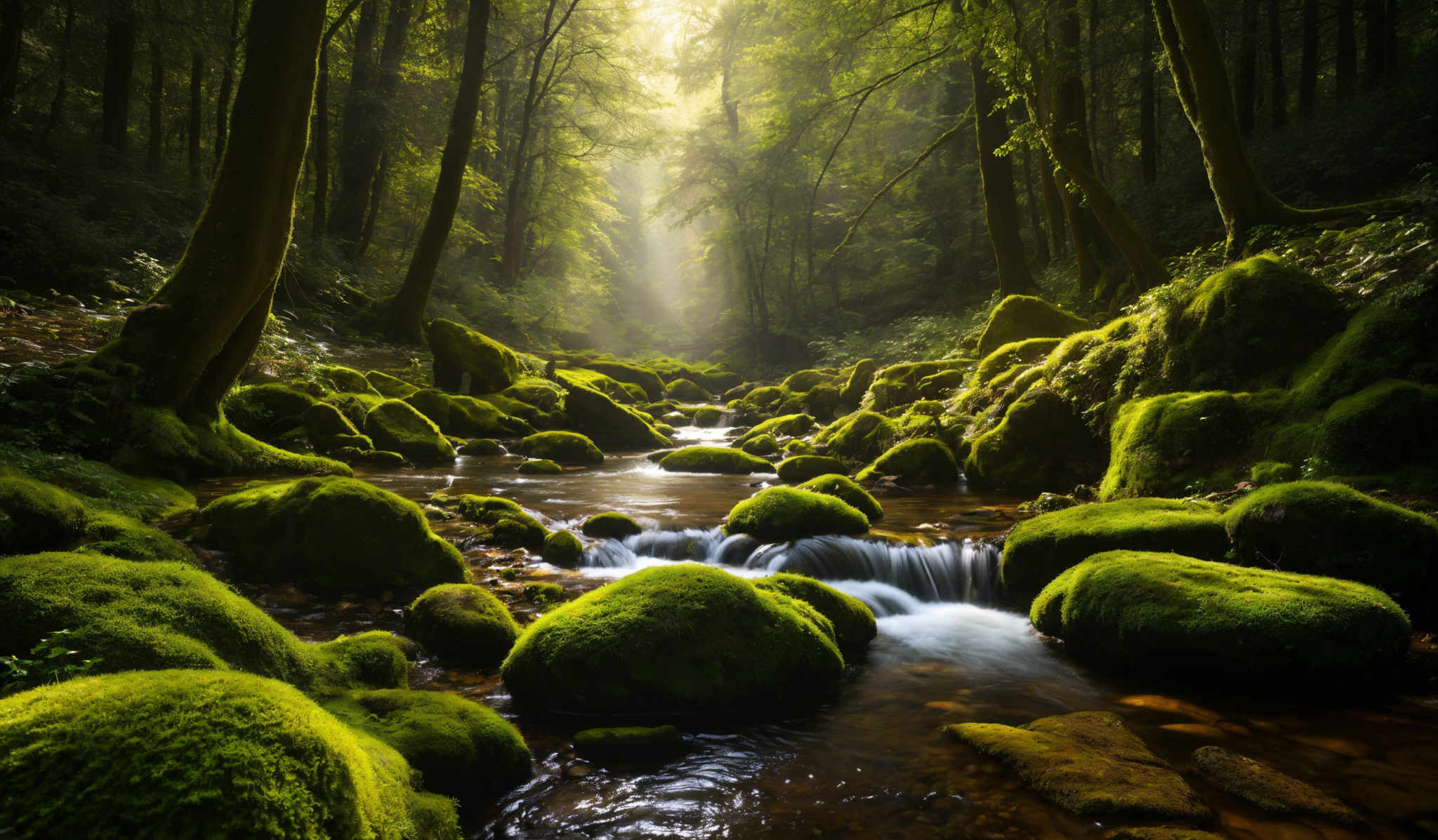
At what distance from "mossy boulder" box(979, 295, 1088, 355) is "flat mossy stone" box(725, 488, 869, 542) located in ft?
23.6

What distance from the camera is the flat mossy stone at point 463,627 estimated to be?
454 cm

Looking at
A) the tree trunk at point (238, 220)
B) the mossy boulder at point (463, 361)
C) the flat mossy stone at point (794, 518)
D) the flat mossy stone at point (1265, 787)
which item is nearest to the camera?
the flat mossy stone at point (1265, 787)

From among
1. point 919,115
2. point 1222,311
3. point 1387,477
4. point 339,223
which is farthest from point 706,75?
point 1387,477

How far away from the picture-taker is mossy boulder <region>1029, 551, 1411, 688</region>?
388 cm

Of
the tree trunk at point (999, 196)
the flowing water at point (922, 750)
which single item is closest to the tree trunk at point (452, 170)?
the flowing water at point (922, 750)

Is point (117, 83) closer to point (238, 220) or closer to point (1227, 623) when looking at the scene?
point (238, 220)

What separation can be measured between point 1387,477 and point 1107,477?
9.10 ft

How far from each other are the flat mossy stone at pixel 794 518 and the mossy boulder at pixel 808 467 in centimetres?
368

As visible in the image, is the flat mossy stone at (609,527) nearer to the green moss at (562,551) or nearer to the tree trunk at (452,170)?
the green moss at (562,551)

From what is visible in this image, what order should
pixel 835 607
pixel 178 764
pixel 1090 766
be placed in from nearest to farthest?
1. pixel 178 764
2. pixel 1090 766
3. pixel 835 607

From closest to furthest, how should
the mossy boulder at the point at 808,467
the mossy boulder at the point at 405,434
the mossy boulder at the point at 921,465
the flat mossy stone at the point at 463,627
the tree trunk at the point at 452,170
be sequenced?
the flat mossy stone at the point at 463,627 → the mossy boulder at the point at 921,465 → the mossy boulder at the point at 405,434 → the mossy boulder at the point at 808,467 → the tree trunk at the point at 452,170

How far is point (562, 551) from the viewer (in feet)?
22.5

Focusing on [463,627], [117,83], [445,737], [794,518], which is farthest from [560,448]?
Answer: [117,83]

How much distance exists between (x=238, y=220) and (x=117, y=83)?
1682cm
